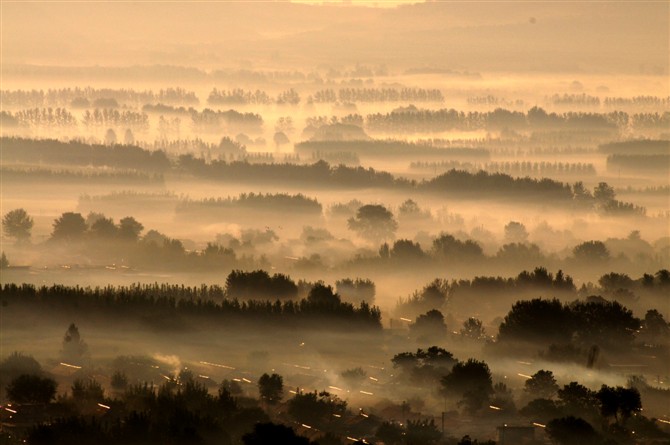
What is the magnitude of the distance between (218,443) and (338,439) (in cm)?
1297

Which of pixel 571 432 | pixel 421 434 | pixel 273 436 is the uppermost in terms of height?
pixel 571 432

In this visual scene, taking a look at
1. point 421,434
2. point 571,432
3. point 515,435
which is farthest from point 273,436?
point 571,432

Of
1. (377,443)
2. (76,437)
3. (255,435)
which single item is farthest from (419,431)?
(76,437)

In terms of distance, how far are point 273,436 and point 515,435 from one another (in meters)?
28.6

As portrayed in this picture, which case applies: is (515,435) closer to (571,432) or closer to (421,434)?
(571,432)

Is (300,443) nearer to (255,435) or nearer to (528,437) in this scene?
(255,435)

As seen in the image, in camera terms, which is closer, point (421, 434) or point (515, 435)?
point (421, 434)

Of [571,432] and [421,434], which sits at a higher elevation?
[571,432]

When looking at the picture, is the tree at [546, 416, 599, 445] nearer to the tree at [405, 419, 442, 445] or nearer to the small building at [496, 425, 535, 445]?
the small building at [496, 425, 535, 445]

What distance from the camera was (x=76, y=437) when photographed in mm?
194500

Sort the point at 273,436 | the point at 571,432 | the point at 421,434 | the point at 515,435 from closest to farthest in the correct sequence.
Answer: the point at 273,436
the point at 571,432
the point at 421,434
the point at 515,435

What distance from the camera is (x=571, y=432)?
7574 inches

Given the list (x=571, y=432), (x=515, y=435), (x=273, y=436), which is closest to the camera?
(x=273, y=436)

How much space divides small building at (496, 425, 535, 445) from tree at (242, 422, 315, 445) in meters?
22.2
